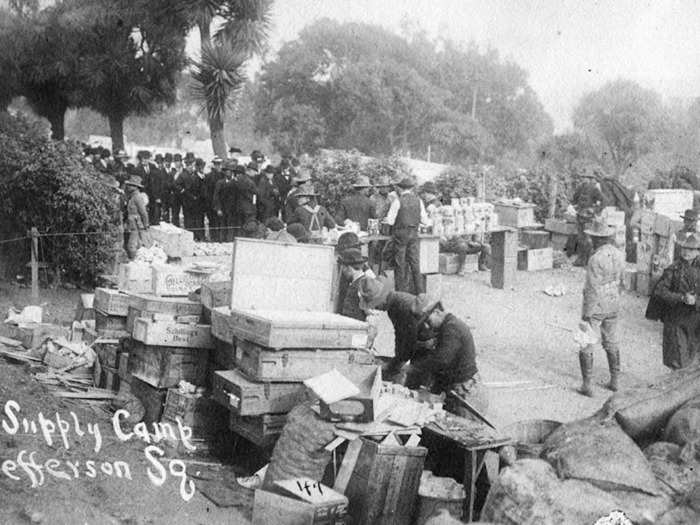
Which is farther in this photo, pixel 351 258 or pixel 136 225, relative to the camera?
pixel 136 225

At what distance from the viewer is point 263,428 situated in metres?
6.79

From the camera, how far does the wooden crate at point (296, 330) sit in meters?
6.73

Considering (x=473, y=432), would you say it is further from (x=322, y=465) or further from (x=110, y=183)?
(x=110, y=183)

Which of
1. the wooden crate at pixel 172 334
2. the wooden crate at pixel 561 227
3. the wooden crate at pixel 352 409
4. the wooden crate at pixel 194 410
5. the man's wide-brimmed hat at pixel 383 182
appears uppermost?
the man's wide-brimmed hat at pixel 383 182

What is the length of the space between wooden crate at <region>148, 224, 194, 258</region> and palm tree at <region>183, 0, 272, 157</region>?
5326 millimetres

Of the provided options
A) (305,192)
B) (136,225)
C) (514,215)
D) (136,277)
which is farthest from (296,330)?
(514,215)

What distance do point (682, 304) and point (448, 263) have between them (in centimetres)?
707

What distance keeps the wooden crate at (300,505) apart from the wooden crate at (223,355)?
1892 millimetres

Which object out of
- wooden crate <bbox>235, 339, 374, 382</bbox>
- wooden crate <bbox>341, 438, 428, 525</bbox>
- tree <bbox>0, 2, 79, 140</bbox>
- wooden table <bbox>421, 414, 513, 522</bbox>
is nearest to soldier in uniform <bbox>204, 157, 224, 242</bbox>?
tree <bbox>0, 2, 79, 140</bbox>

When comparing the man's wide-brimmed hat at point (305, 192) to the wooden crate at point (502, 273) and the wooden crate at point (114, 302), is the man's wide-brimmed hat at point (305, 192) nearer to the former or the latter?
the wooden crate at point (502, 273)

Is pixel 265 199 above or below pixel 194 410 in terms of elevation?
above

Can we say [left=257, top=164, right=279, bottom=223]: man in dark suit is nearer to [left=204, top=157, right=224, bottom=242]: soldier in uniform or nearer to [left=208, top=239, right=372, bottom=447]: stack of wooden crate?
[left=204, top=157, right=224, bottom=242]: soldier in uniform

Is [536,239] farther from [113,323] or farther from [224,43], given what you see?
[113,323]

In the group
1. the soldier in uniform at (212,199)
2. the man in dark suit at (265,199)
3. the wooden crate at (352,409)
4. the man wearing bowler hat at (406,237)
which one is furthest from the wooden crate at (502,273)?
the wooden crate at (352,409)
